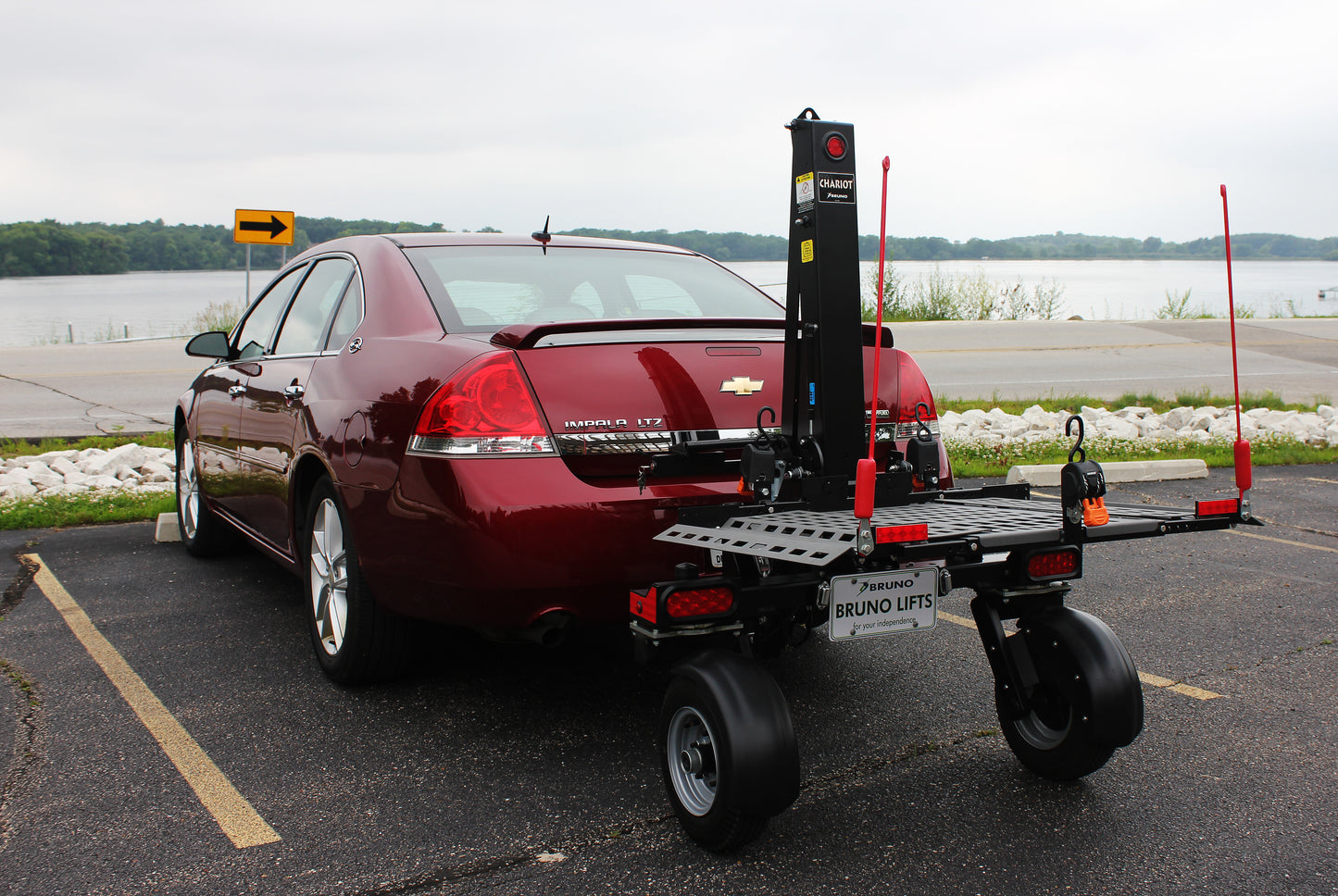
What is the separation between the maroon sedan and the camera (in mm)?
3156

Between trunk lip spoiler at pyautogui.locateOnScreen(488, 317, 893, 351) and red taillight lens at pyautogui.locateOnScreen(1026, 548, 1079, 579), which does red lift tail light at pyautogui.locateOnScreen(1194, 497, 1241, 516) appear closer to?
red taillight lens at pyautogui.locateOnScreen(1026, 548, 1079, 579)

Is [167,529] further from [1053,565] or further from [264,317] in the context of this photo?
[1053,565]

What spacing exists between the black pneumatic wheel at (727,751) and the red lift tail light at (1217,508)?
1.30 meters

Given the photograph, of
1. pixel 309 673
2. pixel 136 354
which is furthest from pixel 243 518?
pixel 136 354

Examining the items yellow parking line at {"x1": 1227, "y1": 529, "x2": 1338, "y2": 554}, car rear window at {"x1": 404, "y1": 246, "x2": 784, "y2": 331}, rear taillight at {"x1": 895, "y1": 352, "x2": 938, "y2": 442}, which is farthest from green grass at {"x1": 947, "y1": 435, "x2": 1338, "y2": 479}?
rear taillight at {"x1": 895, "y1": 352, "x2": 938, "y2": 442}

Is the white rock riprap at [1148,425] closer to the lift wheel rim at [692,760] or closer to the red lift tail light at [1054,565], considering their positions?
the red lift tail light at [1054,565]

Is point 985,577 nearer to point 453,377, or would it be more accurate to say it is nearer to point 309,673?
point 453,377

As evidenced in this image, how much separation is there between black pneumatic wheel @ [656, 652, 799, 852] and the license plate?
25 cm

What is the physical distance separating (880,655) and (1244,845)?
179 cm

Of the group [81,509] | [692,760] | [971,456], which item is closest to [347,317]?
[692,760]

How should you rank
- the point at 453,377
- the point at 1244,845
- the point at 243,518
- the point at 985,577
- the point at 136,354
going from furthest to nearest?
1. the point at 136,354
2. the point at 243,518
3. the point at 453,377
4. the point at 985,577
5. the point at 1244,845

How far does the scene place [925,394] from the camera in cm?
385

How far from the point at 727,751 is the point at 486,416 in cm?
121

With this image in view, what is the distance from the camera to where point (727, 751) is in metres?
2.62
